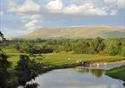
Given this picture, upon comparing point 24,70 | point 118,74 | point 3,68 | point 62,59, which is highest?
point 3,68

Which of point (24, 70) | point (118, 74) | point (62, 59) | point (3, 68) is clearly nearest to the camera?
point (3, 68)

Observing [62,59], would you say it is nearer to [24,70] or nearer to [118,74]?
[118,74]

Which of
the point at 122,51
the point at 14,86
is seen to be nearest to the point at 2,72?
the point at 14,86

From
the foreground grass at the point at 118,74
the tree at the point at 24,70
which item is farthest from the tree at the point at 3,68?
the foreground grass at the point at 118,74

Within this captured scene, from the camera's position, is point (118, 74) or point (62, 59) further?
point (62, 59)

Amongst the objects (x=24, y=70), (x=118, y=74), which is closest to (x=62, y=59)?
(x=118, y=74)

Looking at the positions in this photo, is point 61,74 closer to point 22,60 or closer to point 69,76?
point 69,76

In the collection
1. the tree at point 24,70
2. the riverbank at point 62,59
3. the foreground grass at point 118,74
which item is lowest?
the riverbank at point 62,59

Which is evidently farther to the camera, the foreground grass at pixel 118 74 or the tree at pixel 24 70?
the foreground grass at pixel 118 74

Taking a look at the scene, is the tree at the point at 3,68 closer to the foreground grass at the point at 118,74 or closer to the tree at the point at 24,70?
the tree at the point at 24,70

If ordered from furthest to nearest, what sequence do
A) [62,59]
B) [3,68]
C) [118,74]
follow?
[62,59], [118,74], [3,68]

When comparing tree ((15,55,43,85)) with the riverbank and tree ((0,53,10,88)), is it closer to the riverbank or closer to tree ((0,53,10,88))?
tree ((0,53,10,88))

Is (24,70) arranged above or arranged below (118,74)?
above

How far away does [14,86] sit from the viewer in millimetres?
70250
